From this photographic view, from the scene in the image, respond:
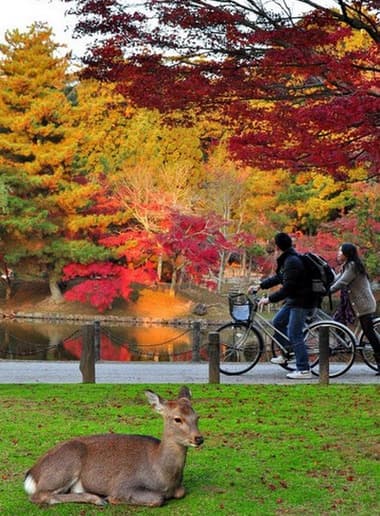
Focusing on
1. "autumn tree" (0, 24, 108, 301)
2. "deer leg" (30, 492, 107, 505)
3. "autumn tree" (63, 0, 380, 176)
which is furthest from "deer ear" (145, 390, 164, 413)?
"autumn tree" (0, 24, 108, 301)

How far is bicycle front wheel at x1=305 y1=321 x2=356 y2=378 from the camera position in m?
9.24

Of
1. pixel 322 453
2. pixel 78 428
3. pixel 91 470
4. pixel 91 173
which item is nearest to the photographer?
pixel 91 470

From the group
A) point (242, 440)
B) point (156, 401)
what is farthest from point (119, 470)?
point (242, 440)

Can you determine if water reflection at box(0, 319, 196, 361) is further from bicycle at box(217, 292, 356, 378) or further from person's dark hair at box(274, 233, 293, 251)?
person's dark hair at box(274, 233, 293, 251)

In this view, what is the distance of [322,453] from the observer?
5.37m

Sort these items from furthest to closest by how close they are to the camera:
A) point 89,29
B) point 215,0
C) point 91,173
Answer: point 91,173 < point 89,29 < point 215,0

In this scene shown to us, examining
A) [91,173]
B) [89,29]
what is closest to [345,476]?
[89,29]

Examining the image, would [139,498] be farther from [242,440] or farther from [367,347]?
[367,347]

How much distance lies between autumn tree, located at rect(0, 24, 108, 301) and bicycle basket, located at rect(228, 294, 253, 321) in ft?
62.6

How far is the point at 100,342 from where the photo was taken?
1731 cm

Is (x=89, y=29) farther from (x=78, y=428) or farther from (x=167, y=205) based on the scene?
(x=167, y=205)

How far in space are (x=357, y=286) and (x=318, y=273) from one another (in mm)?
515

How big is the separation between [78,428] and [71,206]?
23.2m

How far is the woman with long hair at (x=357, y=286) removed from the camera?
8.84 meters
